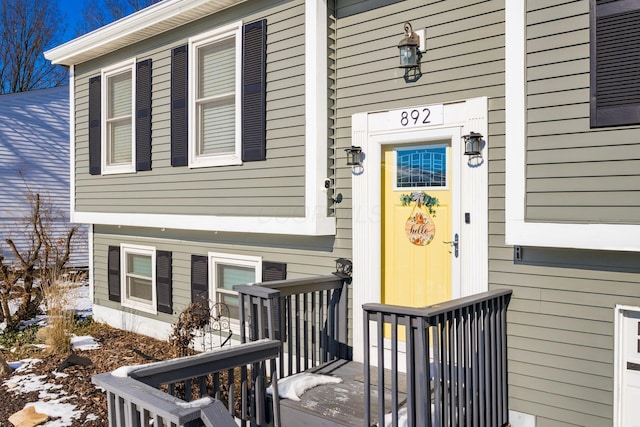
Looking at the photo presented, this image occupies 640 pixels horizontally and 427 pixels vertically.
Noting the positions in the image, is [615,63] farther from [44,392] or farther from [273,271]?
[44,392]

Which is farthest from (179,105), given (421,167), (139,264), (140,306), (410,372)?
(410,372)

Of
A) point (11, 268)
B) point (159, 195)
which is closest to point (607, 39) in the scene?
point (159, 195)

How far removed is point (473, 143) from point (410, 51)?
949 millimetres

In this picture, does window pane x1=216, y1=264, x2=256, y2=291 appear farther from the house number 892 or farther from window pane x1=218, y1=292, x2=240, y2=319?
the house number 892

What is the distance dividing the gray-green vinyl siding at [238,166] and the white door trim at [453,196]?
0.66 meters

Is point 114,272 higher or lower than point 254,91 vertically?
lower

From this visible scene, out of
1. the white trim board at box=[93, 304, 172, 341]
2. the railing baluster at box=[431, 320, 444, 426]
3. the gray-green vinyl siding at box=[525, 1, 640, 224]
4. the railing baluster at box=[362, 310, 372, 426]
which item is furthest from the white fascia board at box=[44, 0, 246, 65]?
the railing baluster at box=[431, 320, 444, 426]

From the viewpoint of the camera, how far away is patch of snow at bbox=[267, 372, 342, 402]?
361cm

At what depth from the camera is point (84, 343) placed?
267 inches

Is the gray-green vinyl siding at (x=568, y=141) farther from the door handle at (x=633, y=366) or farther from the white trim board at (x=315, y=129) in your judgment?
the white trim board at (x=315, y=129)

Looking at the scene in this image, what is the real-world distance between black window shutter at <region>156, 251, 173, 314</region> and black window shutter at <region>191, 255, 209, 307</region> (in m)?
0.52

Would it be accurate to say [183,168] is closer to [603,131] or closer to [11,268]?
[11,268]

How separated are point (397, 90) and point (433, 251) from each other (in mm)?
1379

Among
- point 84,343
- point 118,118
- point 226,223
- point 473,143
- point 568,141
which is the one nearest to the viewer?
point 568,141
